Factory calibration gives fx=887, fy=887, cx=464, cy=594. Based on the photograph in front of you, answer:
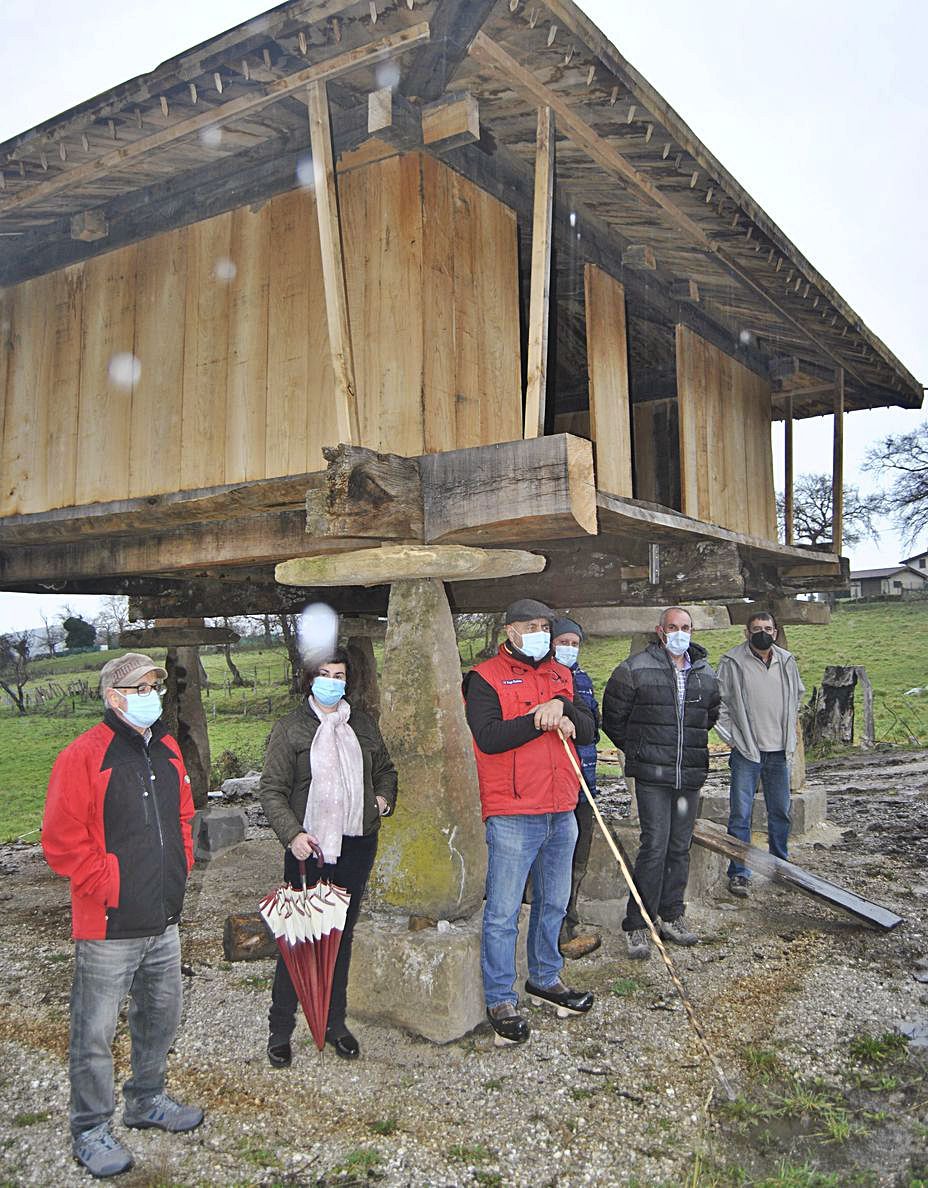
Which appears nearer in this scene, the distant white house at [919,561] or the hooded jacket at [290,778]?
the hooded jacket at [290,778]

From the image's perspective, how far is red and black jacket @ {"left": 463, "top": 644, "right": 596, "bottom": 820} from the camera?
13.7ft

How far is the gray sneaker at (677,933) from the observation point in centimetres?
559

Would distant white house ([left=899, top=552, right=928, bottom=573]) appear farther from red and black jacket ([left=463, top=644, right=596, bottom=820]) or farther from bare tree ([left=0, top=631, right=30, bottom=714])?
red and black jacket ([left=463, top=644, right=596, bottom=820])

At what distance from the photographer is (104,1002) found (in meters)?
3.27

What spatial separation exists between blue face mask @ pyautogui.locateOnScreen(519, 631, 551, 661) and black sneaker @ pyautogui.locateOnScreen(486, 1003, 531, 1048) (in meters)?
1.71

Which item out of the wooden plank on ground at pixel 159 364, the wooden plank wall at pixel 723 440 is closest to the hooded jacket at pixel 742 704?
the wooden plank wall at pixel 723 440

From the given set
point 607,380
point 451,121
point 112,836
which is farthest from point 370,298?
point 112,836

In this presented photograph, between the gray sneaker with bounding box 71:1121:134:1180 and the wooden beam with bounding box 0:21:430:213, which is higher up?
the wooden beam with bounding box 0:21:430:213

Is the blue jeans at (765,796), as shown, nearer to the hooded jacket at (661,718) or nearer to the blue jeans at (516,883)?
the hooded jacket at (661,718)

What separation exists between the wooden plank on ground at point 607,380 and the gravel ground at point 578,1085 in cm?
311

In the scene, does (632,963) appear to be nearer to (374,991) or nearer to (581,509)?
(374,991)

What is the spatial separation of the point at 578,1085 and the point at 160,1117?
176cm

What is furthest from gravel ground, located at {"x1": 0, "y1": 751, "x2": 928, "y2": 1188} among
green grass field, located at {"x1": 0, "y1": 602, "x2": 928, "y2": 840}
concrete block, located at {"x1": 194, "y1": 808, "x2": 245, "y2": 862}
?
green grass field, located at {"x1": 0, "y1": 602, "x2": 928, "y2": 840}

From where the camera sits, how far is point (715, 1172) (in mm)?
3250
